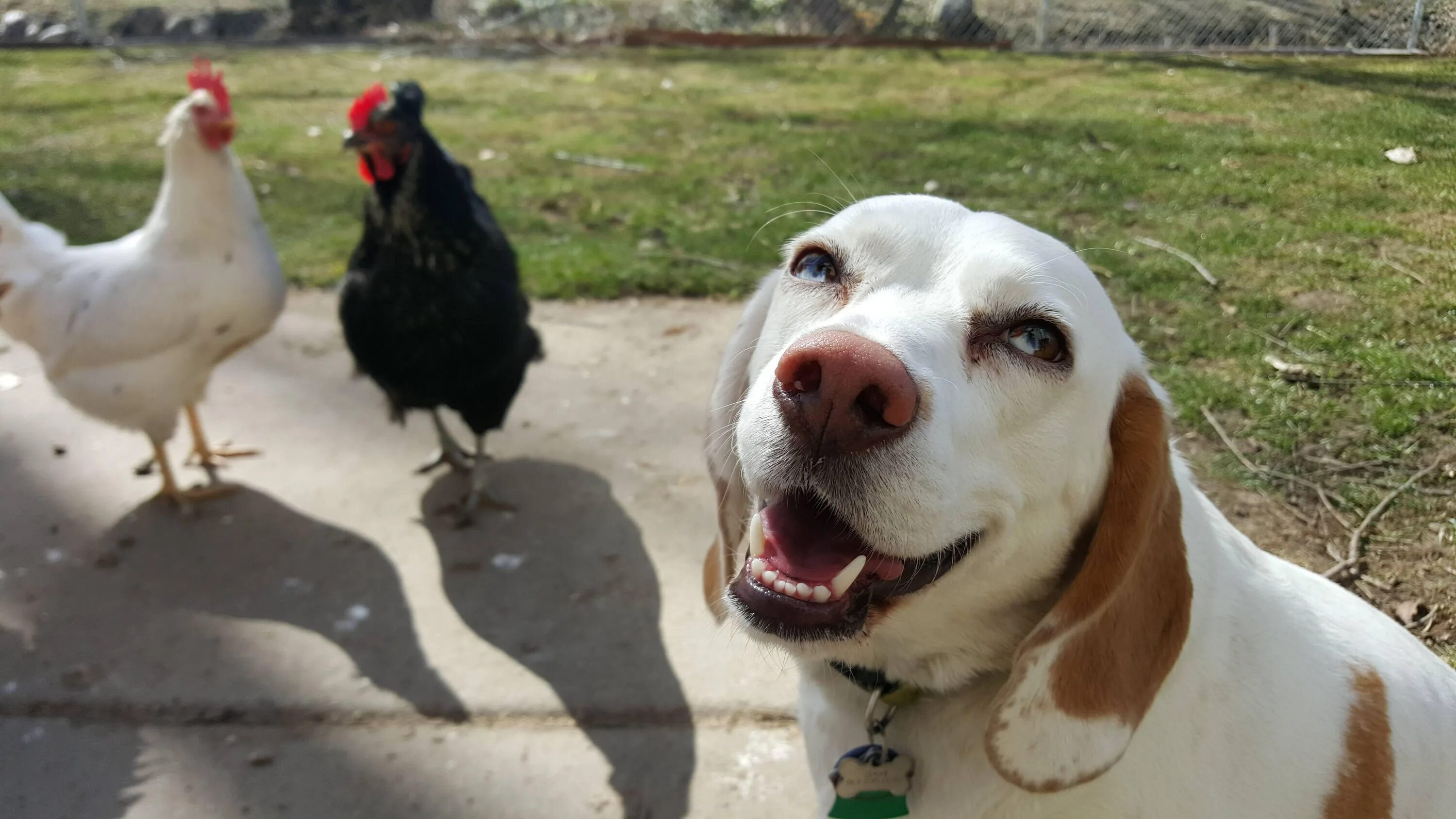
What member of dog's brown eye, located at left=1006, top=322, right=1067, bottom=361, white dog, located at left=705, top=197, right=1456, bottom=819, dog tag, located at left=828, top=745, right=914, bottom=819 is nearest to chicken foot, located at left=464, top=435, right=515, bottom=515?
white dog, located at left=705, top=197, right=1456, bottom=819

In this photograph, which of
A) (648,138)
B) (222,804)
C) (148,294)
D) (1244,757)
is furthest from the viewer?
(648,138)

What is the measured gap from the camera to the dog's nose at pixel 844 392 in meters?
1.25

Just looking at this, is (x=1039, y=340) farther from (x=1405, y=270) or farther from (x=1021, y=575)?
(x=1405, y=270)

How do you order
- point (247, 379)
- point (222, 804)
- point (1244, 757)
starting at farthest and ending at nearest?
1. point (247, 379)
2. point (222, 804)
3. point (1244, 757)

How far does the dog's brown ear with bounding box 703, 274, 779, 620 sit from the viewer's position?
1.91 m

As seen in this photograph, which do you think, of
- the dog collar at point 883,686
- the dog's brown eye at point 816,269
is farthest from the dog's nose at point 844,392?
the dog collar at point 883,686

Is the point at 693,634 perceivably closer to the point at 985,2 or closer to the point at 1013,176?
the point at 1013,176

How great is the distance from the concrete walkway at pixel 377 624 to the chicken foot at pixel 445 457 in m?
0.09

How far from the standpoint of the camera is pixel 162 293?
3350 millimetres

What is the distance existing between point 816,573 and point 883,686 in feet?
1.15

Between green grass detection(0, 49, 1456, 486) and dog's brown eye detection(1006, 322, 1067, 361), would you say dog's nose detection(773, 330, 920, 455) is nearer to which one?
dog's brown eye detection(1006, 322, 1067, 361)

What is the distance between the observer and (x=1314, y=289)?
344cm

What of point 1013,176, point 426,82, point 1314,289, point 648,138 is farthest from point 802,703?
point 426,82

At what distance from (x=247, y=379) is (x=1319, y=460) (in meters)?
4.09
